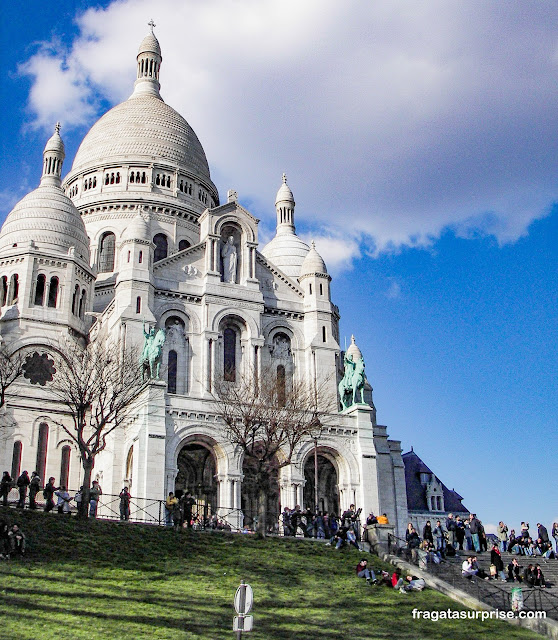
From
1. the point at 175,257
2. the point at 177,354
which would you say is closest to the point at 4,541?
the point at 177,354

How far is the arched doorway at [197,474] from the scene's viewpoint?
47594mm

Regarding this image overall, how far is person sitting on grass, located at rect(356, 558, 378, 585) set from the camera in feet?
97.7

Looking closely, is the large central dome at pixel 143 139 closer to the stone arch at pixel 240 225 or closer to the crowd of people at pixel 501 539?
the stone arch at pixel 240 225

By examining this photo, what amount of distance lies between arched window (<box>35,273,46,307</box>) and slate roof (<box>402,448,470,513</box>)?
115 ft

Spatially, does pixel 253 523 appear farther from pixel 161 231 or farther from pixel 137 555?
pixel 161 231

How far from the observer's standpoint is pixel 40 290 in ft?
193

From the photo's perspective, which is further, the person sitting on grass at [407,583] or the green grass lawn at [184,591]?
the person sitting on grass at [407,583]

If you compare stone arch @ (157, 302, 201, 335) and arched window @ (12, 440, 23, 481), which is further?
stone arch @ (157, 302, 201, 335)

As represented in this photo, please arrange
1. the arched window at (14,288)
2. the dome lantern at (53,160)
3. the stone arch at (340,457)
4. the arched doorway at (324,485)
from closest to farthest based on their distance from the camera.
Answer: the stone arch at (340,457) < the arched doorway at (324,485) < the arched window at (14,288) < the dome lantern at (53,160)

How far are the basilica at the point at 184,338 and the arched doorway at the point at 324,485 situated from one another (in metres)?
0.09

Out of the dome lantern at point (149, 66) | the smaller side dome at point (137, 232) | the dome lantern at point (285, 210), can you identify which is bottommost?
the smaller side dome at point (137, 232)

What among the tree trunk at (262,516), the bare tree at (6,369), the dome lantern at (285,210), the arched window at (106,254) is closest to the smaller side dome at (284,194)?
the dome lantern at (285,210)

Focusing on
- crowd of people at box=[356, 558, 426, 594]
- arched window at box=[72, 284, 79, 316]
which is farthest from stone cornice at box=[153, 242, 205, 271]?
crowd of people at box=[356, 558, 426, 594]

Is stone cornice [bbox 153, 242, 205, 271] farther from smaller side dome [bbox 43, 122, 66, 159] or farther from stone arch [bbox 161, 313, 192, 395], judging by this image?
smaller side dome [bbox 43, 122, 66, 159]
